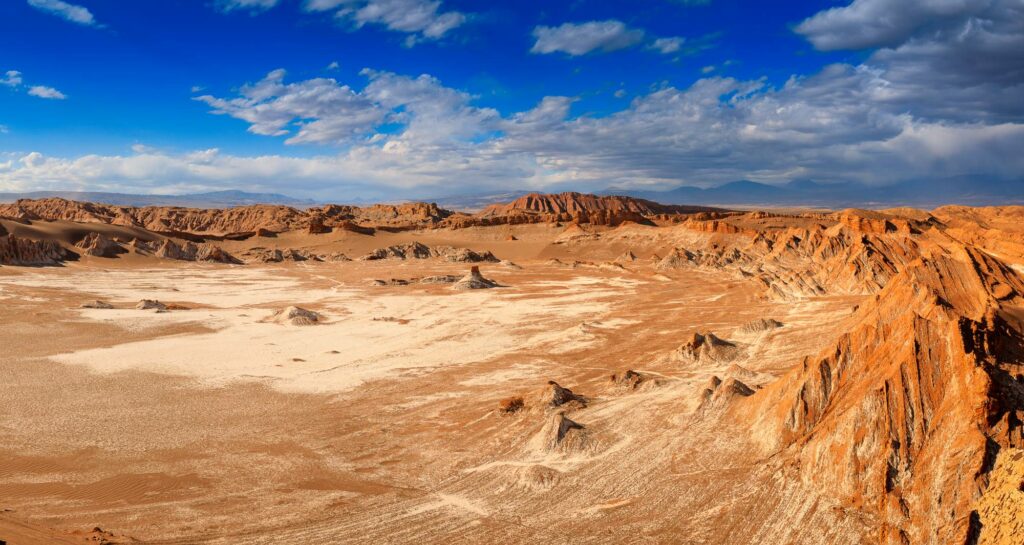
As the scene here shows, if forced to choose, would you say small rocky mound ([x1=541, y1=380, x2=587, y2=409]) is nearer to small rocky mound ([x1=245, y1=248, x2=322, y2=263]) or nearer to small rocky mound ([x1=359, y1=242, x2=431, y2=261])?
small rocky mound ([x1=359, y1=242, x2=431, y2=261])

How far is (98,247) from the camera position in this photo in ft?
209

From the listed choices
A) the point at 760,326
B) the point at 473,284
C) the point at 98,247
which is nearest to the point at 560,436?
the point at 760,326

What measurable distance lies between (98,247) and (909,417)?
7304cm

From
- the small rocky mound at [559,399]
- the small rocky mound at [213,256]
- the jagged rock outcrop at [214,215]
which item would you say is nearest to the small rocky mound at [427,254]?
the small rocky mound at [213,256]

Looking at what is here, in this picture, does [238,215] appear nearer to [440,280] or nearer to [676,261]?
[440,280]

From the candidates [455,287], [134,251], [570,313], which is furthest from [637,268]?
[134,251]

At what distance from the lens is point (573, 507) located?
11.1m

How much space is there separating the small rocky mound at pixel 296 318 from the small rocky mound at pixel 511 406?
17.7m

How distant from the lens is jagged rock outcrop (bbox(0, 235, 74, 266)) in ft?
176

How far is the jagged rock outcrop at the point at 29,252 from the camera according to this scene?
5366cm

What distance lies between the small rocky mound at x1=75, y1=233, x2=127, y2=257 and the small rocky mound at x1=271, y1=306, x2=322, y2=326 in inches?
1689

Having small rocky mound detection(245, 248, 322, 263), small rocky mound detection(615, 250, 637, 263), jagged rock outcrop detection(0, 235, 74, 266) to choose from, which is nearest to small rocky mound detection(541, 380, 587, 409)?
small rocky mound detection(615, 250, 637, 263)

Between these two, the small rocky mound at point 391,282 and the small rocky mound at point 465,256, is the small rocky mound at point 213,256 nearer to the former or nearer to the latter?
the small rocky mound at point 465,256

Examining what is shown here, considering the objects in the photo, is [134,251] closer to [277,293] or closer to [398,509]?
[277,293]
